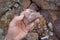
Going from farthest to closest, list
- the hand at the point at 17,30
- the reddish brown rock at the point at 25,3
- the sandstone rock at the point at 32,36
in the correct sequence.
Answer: the reddish brown rock at the point at 25,3 < the sandstone rock at the point at 32,36 < the hand at the point at 17,30

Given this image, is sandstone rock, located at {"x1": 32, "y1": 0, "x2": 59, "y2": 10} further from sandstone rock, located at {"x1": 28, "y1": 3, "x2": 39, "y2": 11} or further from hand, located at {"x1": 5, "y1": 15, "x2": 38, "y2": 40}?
hand, located at {"x1": 5, "y1": 15, "x2": 38, "y2": 40}

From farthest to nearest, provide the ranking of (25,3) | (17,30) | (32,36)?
(25,3) → (32,36) → (17,30)

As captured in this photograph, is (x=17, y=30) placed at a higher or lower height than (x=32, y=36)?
higher

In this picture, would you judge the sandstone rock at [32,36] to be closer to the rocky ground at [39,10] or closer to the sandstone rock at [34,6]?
the rocky ground at [39,10]

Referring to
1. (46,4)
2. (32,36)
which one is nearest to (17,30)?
(32,36)

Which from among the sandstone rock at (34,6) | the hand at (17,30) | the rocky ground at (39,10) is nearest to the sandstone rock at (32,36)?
the rocky ground at (39,10)

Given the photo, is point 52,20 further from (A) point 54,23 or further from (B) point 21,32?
(B) point 21,32


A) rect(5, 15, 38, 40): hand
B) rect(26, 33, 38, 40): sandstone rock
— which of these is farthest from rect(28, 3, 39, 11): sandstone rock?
rect(5, 15, 38, 40): hand

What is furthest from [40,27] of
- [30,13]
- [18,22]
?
[18,22]

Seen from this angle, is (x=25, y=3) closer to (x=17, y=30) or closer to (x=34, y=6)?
(x=34, y=6)

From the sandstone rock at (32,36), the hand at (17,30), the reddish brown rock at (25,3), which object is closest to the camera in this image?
the hand at (17,30)
